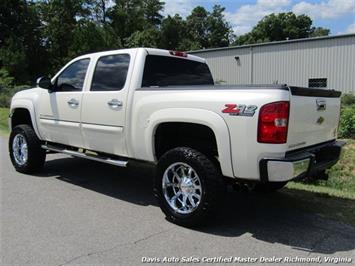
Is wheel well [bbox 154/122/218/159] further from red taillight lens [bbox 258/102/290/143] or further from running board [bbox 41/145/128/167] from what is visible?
red taillight lens [bbox 258/102/290/143]

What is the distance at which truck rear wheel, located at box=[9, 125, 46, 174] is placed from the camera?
7.37 meters

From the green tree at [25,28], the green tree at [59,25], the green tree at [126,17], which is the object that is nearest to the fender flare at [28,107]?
the green tree at [25,28]

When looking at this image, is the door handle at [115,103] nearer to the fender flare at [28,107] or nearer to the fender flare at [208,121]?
the fender flare at [208,121]

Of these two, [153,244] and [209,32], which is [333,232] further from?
[209,32]

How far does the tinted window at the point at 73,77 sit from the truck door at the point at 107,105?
29cm

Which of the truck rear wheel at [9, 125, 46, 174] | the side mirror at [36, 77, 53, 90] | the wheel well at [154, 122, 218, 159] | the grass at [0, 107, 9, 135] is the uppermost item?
the side mirror at [36, 77, 53, 90]

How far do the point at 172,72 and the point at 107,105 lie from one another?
1.05 metres

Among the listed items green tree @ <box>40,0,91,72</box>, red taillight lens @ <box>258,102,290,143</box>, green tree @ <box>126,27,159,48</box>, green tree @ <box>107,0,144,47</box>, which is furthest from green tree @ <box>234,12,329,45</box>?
red taillight lens @ <box>258,102,290,143</box>

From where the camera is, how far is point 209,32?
258ft

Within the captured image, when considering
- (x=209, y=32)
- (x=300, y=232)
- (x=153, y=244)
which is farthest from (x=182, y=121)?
(x=209, y=32)

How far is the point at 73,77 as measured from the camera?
22.4 ft

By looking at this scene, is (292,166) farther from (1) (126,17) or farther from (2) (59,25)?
(1) (126,17)

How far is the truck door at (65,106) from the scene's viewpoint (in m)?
6.54

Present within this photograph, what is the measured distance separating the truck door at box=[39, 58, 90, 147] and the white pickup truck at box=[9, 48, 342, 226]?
0.02m
